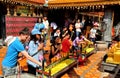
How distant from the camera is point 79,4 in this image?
14977 millimetres

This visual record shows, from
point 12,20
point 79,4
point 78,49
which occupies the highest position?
point 79,4

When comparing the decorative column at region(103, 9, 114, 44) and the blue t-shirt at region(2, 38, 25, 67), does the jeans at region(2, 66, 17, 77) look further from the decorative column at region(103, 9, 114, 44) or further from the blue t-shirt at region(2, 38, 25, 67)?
the decorative column at region(103, 9, 114, 44)

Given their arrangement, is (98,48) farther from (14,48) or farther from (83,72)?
(14,48)

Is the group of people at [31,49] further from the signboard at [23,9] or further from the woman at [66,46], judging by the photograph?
the signboard at [23,9]

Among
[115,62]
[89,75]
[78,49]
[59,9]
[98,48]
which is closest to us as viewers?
[115,62]

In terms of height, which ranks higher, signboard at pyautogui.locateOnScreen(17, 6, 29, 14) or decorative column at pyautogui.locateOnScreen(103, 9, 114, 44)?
signboard at pyautogui.locateOnScreen(17, 6, 29, 14)

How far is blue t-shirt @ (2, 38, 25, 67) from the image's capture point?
162 inches

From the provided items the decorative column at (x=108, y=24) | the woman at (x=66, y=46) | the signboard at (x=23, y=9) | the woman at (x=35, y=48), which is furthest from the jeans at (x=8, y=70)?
the signboard at (x=23, y=9)

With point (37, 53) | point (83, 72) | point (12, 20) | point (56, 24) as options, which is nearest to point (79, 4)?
point (56, 24)

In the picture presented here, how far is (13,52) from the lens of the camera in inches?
165

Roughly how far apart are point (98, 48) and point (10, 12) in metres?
5.91

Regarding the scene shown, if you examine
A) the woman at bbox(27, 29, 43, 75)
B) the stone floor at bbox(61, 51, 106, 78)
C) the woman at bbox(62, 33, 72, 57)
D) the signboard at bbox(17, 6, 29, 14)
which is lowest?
the stone floor at bbox(61, 51, 106, 78)

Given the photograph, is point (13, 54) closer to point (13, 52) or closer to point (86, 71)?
point (13, 52)

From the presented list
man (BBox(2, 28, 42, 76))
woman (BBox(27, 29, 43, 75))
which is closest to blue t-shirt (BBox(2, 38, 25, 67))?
man (BBox(2, 28, 42, 76))
